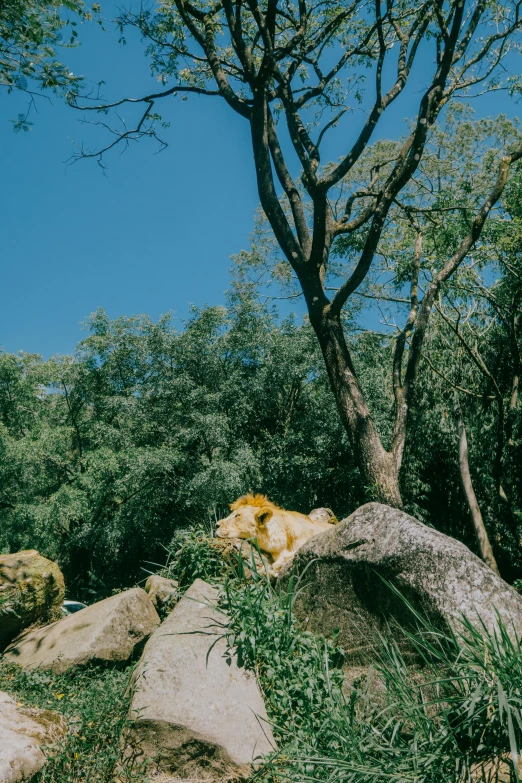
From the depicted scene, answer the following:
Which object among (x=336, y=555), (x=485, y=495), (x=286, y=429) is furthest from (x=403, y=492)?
(x=336, y=555)

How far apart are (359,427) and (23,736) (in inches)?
169

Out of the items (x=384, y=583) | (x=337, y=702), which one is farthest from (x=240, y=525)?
(x=337, y=702)

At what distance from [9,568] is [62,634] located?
53.8 inches

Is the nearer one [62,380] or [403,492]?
[403,492]

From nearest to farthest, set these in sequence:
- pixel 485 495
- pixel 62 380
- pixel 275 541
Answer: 1. pixel 275 541
2. pixel 485 495
3. pixel 62 380

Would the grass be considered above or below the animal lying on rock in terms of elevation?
below

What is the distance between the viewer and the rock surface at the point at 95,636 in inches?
220

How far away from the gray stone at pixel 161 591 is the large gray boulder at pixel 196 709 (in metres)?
1.53

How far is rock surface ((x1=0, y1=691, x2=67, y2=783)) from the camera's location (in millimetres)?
3431

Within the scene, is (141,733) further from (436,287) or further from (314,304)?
(436,287)

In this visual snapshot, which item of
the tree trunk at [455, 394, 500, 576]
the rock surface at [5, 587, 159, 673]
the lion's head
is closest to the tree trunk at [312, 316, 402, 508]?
the lion's head

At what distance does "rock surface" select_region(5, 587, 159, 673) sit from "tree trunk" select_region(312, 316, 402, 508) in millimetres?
2845

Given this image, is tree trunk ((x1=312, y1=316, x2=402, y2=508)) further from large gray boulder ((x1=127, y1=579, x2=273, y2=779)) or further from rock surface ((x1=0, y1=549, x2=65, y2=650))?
rock surface ((x1=0, y1=549, x2=65, y2=650))

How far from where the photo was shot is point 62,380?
19125 millimetres
